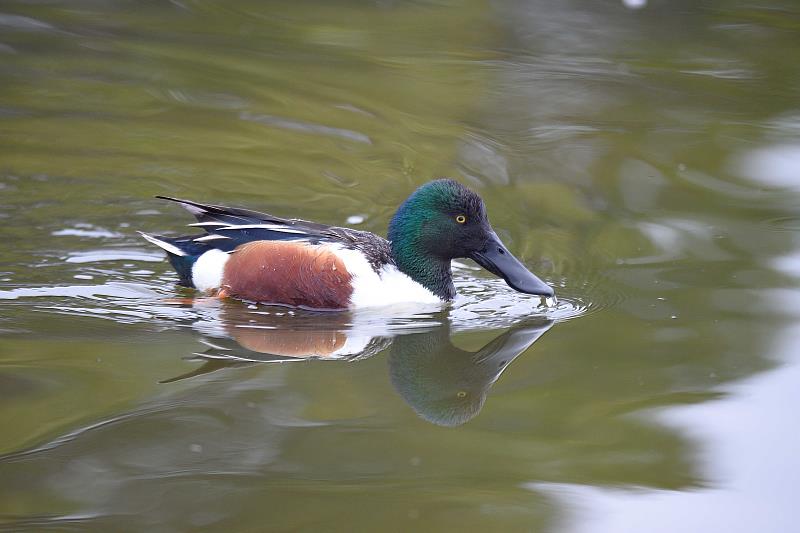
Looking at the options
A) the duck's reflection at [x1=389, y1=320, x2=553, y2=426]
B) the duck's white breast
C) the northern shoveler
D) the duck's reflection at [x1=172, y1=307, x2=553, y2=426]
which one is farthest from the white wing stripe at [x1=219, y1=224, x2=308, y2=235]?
the duck's reflection at [x1=389, y1=320, x2=553, y2=426]

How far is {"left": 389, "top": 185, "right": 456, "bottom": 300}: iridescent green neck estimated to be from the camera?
21.3ft

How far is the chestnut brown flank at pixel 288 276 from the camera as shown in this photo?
20.7 ft

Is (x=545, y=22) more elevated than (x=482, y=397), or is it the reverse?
(x=545, y=22)

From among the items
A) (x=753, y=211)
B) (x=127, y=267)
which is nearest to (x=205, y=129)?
(x=127, y=267)

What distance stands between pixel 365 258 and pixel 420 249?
13.4 inches

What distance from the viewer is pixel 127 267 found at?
22.9 feet

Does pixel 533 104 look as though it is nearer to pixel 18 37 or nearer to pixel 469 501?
pixel 18 37

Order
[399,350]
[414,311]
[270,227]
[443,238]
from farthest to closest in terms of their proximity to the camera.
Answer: [270,227] < [443,238] < [414,311] < [399,350]

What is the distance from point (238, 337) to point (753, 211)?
368cm

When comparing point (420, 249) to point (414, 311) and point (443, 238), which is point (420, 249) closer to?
point (443, 238)

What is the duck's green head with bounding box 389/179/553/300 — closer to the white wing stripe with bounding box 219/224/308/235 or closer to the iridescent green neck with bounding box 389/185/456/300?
the iridescent green neck with bounding box 389/185/456/300

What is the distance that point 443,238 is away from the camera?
646 centimetres

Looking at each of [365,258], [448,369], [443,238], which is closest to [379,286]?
[365,258]

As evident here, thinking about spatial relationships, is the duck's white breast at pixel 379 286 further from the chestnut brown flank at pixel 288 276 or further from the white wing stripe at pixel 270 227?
the white wing stripe at pixel 270 227
